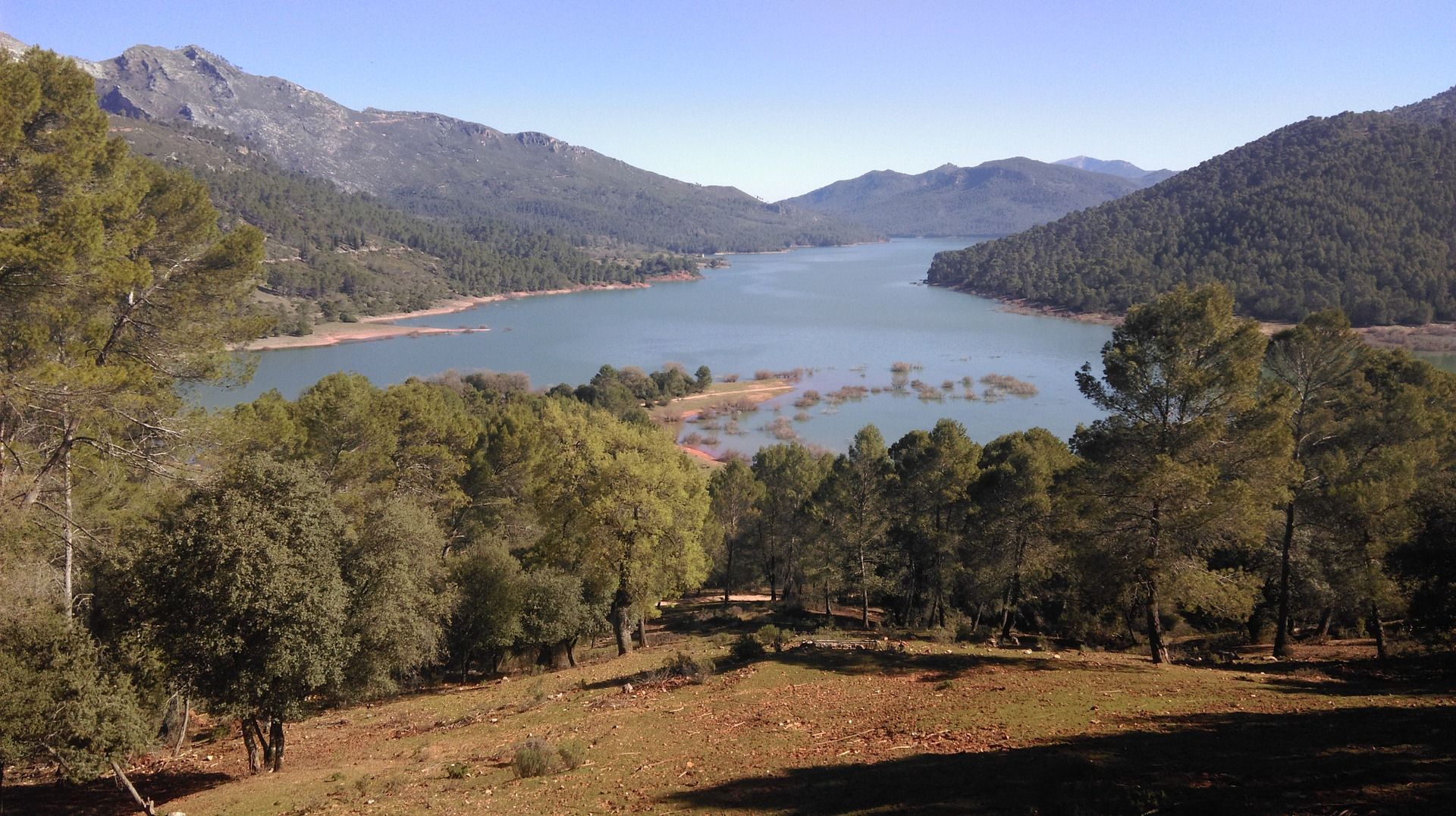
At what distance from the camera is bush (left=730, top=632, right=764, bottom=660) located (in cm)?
1559

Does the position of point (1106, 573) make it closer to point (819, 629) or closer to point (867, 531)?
point (819, 629)

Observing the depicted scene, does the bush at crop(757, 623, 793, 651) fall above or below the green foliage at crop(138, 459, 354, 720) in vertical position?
below

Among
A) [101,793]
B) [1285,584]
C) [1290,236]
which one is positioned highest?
[1290,236]

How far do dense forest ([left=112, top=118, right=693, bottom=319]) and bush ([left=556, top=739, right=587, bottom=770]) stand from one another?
126 meters

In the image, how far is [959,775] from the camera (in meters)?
7.98

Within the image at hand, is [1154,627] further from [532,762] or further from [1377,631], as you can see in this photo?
[532,762]

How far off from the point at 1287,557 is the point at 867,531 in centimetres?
1083

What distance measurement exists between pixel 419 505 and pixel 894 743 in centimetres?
1804

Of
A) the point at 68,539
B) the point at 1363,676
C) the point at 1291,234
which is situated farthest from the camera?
the point at 1291,234

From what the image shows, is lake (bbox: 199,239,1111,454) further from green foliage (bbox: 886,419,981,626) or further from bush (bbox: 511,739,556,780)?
bush (bbox: 511,739,556,780)

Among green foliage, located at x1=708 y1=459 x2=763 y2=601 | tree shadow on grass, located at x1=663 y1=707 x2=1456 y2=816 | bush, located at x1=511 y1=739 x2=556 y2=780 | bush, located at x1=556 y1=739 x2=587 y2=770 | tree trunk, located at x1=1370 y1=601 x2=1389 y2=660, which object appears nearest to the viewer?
tree shadow on grass, located at x1=663 y1=707 x2=1456 y2=816

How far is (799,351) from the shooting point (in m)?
100

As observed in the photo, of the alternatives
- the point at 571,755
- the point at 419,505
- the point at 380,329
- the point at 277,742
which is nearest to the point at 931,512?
the point at 419,505

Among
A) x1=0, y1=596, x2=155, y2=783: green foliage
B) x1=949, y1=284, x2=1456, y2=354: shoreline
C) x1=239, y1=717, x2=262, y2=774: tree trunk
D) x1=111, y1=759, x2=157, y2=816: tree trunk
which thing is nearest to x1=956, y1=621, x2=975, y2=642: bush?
x1=239, y1=717, x2=262, y2=774: tree trunk
